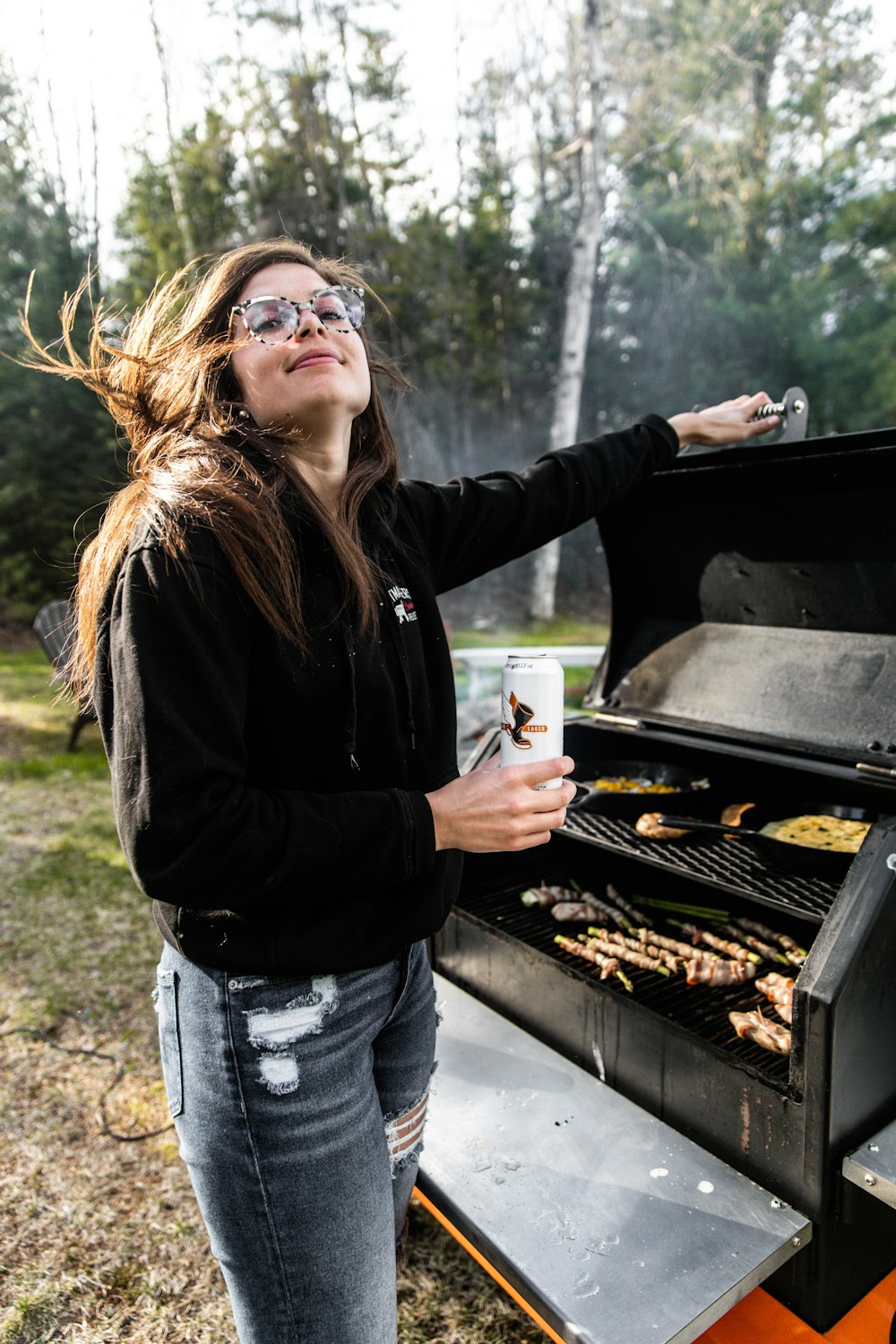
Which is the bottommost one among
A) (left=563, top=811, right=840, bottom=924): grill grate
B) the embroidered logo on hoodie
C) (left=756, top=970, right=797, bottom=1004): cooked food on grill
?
(left=756, top=970, right=797, bottom=1004): cooked food on grill

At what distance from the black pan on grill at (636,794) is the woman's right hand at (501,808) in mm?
955

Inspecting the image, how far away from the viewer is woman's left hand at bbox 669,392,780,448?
2.27 meters

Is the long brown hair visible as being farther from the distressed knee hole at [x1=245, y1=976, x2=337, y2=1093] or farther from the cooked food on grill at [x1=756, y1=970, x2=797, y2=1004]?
the cooked food on grill at [x1=756, y1=970, x2=797, y2=1004]

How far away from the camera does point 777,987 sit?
211cm

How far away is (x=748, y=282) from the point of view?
12.5 metres

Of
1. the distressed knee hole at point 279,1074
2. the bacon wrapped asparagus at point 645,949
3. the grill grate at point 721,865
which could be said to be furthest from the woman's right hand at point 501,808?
the bacon wrapped asparagus at point 645,949

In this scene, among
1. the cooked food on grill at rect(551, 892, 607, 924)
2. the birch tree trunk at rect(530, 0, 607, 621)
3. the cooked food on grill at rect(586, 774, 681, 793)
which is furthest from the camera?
the birch tree trunk at rect(530, 0, 607, 621)

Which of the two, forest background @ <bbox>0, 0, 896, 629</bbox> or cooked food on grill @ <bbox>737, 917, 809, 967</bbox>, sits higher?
forest background @ <bbox>0, 0, 896, 629</bbox>

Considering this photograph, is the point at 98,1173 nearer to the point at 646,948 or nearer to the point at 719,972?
the point at 646,948

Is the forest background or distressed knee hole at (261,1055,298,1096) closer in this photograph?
distressed knee hole at (261,1055,298,1096)

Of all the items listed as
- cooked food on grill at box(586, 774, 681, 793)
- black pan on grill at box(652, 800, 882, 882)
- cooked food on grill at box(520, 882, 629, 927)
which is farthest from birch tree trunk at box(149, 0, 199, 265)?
black pan on grill at box(652, 800, 882, 882)

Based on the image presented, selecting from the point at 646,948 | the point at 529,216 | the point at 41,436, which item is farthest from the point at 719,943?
the point at 41,436

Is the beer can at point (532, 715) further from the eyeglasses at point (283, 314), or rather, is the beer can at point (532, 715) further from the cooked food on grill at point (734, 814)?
the cooked food on grill at point (734, 814)

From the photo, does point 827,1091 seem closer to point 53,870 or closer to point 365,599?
point 365,599
